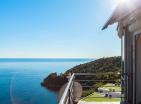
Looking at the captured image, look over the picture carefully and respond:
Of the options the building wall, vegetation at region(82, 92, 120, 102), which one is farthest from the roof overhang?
vegetation at region(82, 92, 120, 102)

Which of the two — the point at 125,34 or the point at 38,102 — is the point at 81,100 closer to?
the point at 125,34

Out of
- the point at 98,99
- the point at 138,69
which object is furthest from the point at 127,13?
the point at 98,99

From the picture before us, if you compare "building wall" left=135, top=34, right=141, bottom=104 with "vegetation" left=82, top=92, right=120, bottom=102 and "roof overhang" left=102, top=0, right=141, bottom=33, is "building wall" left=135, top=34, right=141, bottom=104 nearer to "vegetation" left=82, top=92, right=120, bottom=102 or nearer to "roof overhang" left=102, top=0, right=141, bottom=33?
"roof overhang" left=102, top=0, right=141, bottom=33

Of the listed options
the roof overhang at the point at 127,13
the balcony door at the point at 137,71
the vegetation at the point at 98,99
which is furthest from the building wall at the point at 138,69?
the vegetation at the point at 98,99

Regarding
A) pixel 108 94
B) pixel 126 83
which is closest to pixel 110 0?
pixel 126 83

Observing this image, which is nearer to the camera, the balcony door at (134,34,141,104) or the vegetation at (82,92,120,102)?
the balcony door at (134,34,141,104)

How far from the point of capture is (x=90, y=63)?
141 ft

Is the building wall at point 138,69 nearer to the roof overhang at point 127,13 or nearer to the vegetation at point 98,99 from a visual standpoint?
the roof overhang at point 127,13

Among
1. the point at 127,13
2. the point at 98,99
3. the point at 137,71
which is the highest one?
the point at 127,13

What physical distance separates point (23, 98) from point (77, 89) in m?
51.4

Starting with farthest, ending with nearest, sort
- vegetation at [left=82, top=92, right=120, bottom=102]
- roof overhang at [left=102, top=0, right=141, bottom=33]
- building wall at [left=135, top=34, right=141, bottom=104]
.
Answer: vegetation at [left=82, top=92, right=120, bottom=102] < building wall at [left=135, top=34, right=141, bottom=104] < roof overhang at [left=102, top=0, right=141, bottom=33]

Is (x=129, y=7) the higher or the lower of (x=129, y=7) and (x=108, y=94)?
the higher

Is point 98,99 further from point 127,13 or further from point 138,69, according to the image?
point 127,13

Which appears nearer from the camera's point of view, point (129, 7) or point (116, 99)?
point (129, 7)
